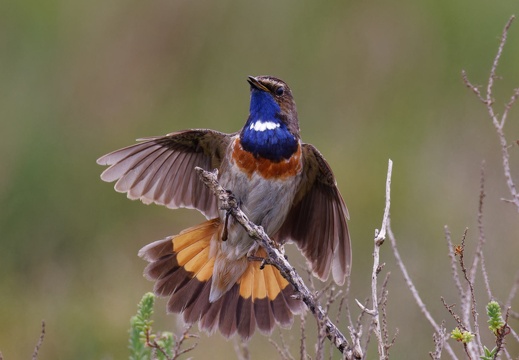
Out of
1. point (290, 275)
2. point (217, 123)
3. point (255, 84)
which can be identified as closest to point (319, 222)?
point (255, 84)

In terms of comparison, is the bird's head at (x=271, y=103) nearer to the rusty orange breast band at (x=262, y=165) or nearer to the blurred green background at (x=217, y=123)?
the rusty orange breast band at (x=262, y=165)

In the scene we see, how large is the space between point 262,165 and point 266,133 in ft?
0.59

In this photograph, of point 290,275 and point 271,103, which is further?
point 271,103

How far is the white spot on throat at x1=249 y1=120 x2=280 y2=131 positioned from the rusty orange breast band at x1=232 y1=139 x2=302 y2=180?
12 cm

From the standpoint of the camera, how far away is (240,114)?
863cm

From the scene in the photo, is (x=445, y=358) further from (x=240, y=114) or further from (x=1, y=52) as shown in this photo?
(x=1, y=52)

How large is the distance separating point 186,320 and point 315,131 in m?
3.42

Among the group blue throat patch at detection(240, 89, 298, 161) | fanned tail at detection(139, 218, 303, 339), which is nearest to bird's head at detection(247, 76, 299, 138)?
blue throat patch at detection(240, 89, 298, 161)

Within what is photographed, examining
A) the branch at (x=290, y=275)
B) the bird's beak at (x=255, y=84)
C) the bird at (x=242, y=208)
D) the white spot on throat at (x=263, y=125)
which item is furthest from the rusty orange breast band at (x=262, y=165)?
the branch at (x=290, y=275)

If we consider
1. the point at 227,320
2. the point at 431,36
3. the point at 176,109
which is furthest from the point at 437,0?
the point at 227,320

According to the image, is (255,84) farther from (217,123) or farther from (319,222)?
(217,123)

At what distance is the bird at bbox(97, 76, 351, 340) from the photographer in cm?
532

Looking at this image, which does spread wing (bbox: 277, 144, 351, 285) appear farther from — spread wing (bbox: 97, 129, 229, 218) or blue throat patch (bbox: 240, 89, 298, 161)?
spread wing (bbox: 97, 129, 229, 218)

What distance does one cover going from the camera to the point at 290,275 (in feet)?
13.7
